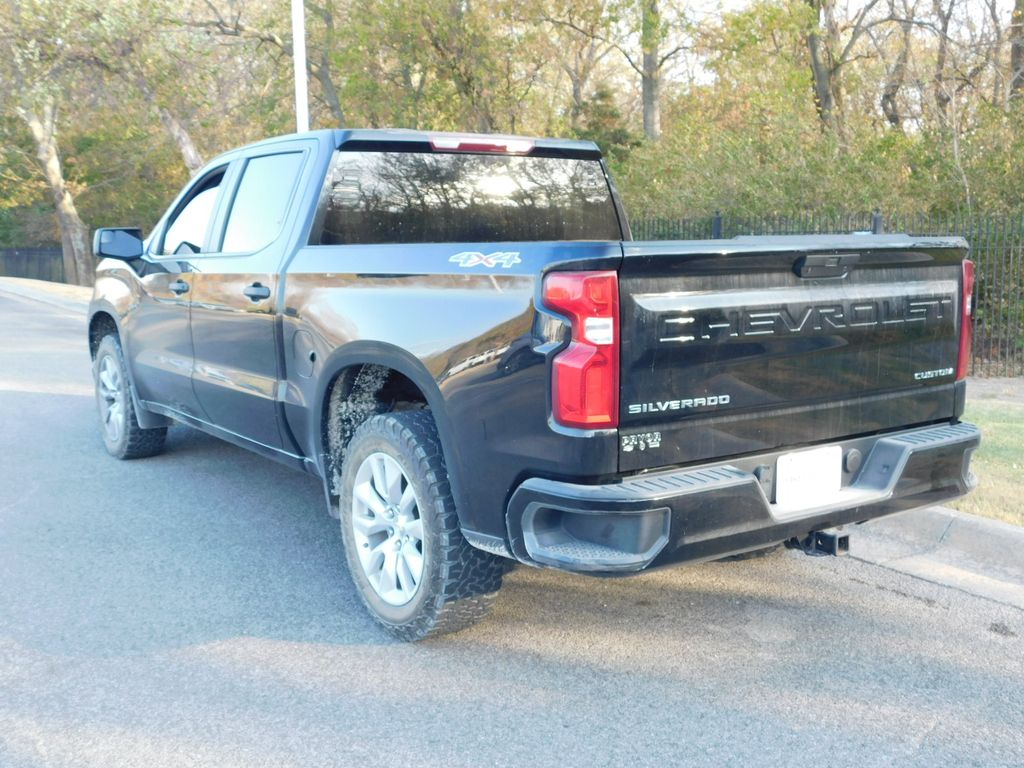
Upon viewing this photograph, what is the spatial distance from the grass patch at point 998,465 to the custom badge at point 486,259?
2.90m

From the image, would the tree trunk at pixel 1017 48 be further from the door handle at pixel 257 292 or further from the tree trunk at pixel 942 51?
the door handle at pixel 257 292

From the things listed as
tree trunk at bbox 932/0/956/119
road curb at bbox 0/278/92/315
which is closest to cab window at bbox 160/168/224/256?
tree trunk at bbox 932/0/956/119

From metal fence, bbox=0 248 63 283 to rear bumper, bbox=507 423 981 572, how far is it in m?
44.2

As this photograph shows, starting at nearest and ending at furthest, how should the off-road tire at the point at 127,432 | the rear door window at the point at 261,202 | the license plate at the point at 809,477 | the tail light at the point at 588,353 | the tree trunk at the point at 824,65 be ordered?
the tail light at the point at 588,353 < the license plate at the point at 809,477 < the rear door window at the point at 261,202 < the off-road tire at the point at 127,432 < the tree trunk at the point at 824,65

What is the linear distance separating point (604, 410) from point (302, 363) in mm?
1788

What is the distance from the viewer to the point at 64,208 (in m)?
37.1

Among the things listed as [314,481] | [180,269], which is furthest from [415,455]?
[314,481]

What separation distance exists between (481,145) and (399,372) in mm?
1502

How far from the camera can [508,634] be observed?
4.06 meters

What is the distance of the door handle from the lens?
474cm

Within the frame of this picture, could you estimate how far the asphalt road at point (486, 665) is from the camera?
126 inches

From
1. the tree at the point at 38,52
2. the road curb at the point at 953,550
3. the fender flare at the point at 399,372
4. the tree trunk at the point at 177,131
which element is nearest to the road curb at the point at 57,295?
the tree trunk at the point at 177,131

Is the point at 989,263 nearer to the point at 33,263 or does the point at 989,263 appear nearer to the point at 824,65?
the point at 824,65

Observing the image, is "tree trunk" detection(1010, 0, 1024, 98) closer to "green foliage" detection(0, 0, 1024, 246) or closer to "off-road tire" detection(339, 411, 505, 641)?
"green foliage" detection(0, 0, 1024, 246)
